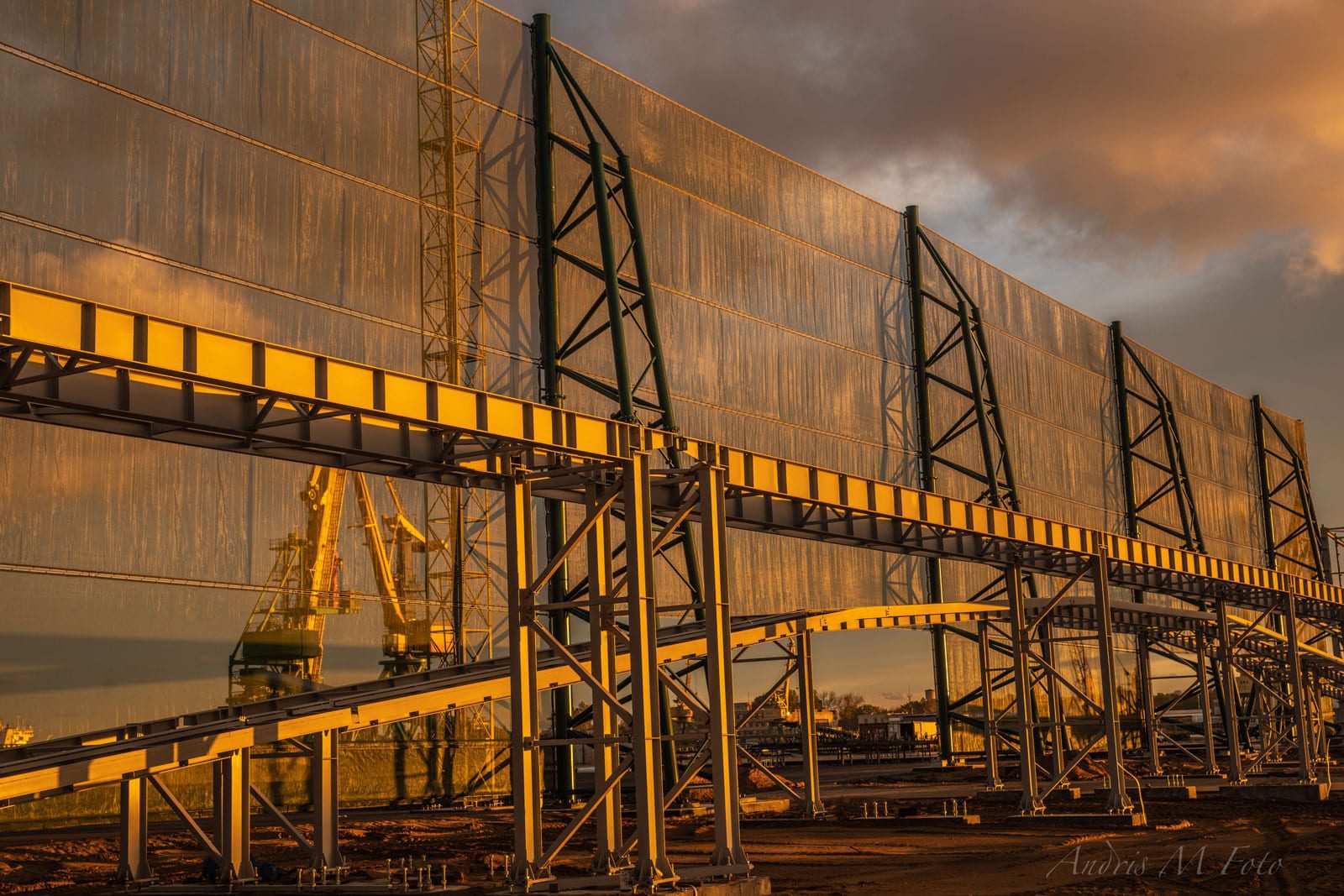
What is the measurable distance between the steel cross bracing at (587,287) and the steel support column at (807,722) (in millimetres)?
4389

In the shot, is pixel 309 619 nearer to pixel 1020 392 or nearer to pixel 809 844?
pixel 809 844

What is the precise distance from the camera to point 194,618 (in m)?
33.2

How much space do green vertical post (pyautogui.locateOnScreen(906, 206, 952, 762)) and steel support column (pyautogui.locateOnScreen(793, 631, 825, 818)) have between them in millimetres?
19915

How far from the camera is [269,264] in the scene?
35094 millimetres

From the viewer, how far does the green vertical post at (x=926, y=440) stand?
58.3 metres

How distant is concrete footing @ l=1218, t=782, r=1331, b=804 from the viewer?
43.2 meters

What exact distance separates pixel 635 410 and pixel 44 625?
18.6 meters

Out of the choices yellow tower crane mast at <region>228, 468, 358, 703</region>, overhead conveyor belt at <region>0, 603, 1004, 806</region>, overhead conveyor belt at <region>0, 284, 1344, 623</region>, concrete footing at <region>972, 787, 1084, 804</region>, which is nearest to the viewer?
overhead conveyor belt at <region>0, 284, 1344, 623</region>

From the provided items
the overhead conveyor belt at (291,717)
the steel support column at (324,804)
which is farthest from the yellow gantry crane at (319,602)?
the steel support column at (324,804)

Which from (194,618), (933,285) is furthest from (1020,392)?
(194,618)

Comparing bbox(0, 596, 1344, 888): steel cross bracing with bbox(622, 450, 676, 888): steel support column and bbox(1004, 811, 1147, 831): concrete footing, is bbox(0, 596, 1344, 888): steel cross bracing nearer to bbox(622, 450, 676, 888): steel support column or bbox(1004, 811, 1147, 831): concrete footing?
bbox(622, 450, 676, 888): steel support column

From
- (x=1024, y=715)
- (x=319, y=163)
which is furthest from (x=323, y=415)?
(x=1024, y=715)

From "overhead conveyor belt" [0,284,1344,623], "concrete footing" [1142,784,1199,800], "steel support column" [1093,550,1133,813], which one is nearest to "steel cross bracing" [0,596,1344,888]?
"overhead conveyor belt" [0,284,1344,623]

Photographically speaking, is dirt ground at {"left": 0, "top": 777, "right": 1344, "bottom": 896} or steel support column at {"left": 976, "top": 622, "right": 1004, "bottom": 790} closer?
dirt ground at {"left": 0, "top": 777, "right": 1344, "bottom": 896}
